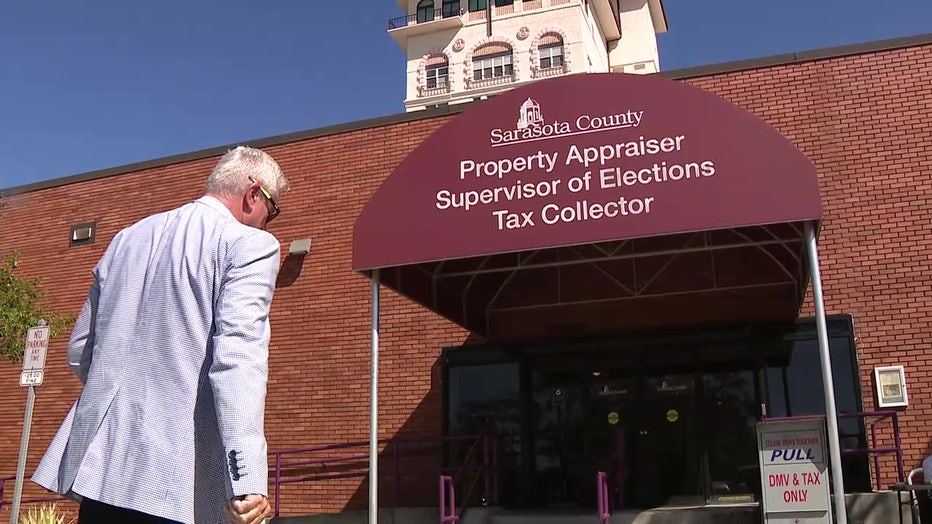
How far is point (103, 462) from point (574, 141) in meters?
6.72

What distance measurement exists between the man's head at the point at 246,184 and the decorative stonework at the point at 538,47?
5545 cm

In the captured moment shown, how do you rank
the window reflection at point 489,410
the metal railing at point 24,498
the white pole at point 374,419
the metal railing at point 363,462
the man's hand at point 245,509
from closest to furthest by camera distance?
1. the man's hand at point 245,509
2. the white pole at point 374,419
3. the metal railing at point 363,462
4. the window reflection at point 489,410
5. the metal railing at point 24,498

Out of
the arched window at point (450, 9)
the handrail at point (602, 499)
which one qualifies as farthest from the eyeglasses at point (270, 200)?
the arched window at point (450, 9)

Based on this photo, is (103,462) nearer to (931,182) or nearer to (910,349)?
(910,349)

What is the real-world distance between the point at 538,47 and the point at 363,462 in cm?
4869

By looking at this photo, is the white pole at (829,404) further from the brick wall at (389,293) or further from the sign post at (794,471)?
the brick wall at (389,293)

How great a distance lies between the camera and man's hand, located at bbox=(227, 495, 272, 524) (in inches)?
88.1

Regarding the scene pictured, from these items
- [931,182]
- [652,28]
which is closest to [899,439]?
[931,182]

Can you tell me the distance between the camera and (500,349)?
1264 cm

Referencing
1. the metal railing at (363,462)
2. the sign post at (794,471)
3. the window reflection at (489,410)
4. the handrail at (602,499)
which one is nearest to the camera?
the sign post at (794,471)

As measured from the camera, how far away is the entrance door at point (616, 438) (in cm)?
1139

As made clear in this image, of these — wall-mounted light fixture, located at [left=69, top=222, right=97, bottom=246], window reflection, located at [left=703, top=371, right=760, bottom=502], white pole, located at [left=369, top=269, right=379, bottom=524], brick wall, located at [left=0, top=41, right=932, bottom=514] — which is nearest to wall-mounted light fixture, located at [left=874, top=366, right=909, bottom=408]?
brick wall, located at [left=0, top=41, right=932, bottom=514]

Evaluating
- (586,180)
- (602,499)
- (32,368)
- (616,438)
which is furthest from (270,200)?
(616,438)

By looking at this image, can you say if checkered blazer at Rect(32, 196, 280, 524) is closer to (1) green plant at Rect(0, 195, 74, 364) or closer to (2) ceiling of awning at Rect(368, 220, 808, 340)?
(2) ceiling of awning at Rect(368, 220, 808, 340)
